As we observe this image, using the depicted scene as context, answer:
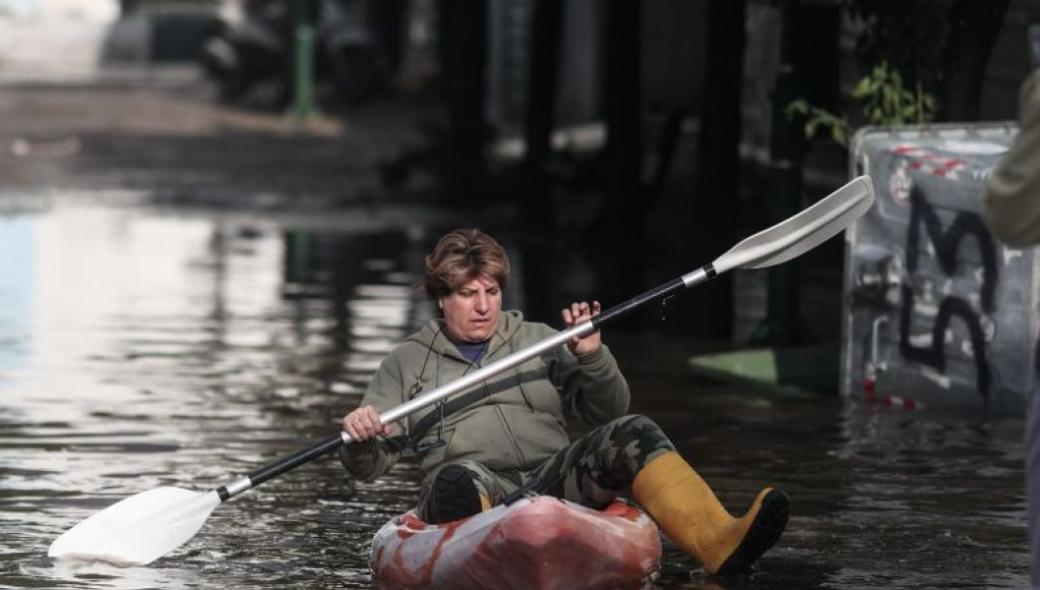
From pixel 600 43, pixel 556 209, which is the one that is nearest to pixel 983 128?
pixel 556 209

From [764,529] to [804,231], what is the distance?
1047 millimetres

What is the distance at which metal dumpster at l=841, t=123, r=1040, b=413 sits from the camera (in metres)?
10.9

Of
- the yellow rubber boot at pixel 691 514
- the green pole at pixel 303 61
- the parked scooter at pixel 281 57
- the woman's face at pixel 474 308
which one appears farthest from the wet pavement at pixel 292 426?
the parked scooter at pixel 281 57

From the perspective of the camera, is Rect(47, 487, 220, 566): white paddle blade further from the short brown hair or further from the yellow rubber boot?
the yellow rubber boot

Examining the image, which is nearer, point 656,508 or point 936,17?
point 656,508

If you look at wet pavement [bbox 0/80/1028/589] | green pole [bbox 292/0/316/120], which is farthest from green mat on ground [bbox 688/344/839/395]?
green pole [bbox 292/0/316/120]

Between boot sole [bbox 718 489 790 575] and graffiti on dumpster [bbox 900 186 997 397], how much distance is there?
11.9 ft

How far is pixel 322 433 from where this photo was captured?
1099cm

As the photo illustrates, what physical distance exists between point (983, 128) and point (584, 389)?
159 inches

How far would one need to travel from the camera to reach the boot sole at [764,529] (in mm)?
7449

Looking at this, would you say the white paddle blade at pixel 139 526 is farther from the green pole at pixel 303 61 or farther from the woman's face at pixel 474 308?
the green pole at pixel 303 61

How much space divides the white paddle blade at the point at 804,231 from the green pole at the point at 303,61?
27.5 meters

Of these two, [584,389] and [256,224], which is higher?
[584,389]

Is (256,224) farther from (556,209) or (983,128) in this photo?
(983,128)
